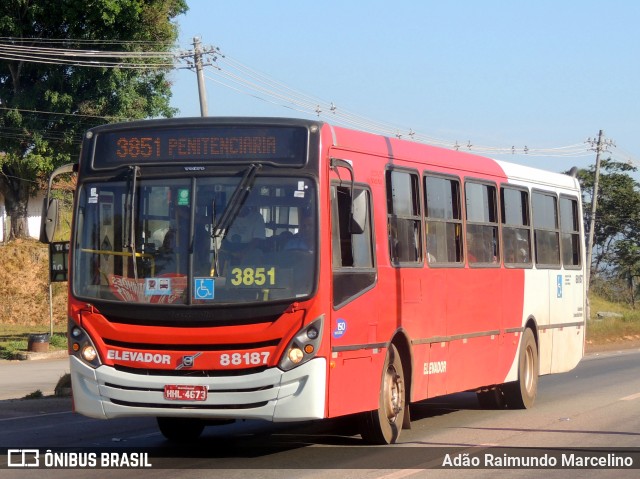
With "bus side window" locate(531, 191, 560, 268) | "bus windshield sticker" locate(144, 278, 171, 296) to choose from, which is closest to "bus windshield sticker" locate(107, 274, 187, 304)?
"bus windshield sticker" locate(144, 278, 171, 296)

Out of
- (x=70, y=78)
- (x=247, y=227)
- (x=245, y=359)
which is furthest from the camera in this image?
(x=70, y=78)

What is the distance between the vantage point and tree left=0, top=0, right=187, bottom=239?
138 feet

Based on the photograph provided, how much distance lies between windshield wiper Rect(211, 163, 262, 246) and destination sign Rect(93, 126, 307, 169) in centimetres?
18

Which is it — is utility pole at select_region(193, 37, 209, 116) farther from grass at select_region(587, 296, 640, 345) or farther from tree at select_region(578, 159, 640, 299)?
tree at select_region(578, 159, 640, 299)

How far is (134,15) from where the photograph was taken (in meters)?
42.2

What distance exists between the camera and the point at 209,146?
33.8 feet

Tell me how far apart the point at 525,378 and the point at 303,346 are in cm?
663

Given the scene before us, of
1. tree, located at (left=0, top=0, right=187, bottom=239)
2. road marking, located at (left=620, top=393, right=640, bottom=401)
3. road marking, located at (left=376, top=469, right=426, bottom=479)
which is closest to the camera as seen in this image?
road marking, located at (left=376, top=469, right=426, bottom=479)

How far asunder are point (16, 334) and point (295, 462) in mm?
31822

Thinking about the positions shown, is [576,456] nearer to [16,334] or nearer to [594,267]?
[16,334]

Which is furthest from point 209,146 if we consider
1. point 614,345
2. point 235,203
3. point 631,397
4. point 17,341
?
point 614,345

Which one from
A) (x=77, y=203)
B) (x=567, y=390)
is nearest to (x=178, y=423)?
(x=77, y=203)

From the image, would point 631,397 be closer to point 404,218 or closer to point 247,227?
point 404,218

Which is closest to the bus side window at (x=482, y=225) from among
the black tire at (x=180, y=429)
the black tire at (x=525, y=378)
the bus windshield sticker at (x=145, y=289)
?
the black tire at (x=525, y=378)
